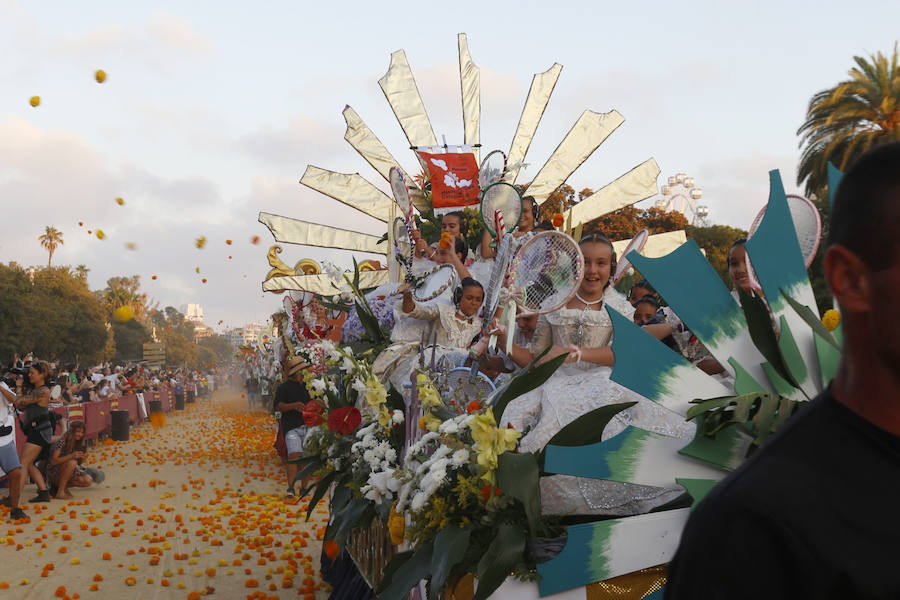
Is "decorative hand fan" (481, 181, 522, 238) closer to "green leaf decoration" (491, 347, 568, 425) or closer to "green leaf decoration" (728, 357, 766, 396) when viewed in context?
"green leaf decoration" (491, 347, 568, 425)

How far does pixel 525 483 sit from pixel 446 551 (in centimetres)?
35

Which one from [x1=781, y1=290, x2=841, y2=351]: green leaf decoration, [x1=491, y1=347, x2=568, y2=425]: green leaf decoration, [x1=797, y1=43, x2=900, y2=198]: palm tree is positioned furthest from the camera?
[x1=797, y1=43, x2=900, y2=198]: palm tree

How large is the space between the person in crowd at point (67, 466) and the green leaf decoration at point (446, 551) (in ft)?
29.1

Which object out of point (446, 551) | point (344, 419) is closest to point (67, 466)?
point (344, 419)

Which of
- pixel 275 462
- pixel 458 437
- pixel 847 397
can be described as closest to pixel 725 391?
pixel 458 437

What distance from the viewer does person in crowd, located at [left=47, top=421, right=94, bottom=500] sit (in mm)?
10180

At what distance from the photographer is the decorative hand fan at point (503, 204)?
4094mm

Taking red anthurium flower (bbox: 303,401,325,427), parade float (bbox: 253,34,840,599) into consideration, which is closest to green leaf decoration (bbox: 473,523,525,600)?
parade float (bbox: 253,34,840,599)

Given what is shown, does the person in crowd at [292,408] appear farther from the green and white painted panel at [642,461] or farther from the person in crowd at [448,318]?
the green and white painted panel at [642,461]

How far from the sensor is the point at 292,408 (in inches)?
374

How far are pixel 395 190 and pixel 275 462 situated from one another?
8.59m

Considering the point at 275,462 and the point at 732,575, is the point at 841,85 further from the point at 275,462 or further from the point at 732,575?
the point at 732,575

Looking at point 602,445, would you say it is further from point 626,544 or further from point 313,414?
point 313,414

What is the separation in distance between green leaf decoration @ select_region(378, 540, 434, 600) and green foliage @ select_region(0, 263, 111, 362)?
3116 centimetres
